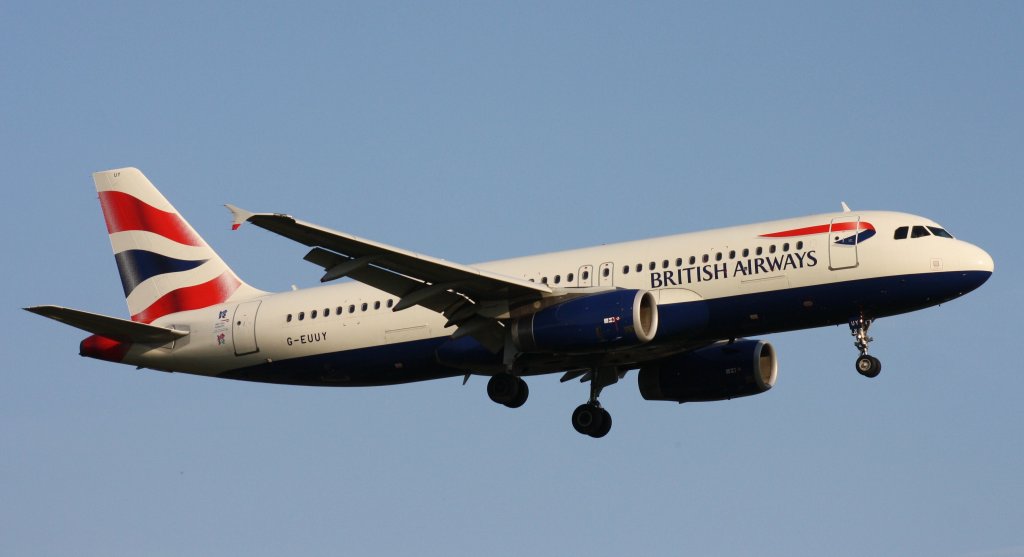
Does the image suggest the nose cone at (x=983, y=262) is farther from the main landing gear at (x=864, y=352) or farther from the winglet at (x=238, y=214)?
the winglet at (x=238, y=214)

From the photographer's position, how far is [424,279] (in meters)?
38.0

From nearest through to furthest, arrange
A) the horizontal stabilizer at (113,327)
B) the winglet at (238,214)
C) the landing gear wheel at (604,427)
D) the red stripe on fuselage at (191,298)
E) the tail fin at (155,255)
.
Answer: the winglet at (238,214) → the horizontal stabilizer at (113,327) → the landing gear wheel at (604,427) → the red stripe on fuselage at (191,298) → the tail fin at (155,255)

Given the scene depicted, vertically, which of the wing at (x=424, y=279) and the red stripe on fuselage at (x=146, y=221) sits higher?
the red stripe on fuselage at (x=146, y=221)

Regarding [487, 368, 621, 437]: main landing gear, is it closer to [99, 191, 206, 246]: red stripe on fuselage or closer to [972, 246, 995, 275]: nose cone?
[972, 246, 995, 275]: nose cone

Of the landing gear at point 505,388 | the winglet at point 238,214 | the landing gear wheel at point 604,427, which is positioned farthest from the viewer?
the landing gear wheel at point 604,427

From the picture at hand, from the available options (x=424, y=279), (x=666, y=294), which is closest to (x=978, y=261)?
(x=666, y=294)

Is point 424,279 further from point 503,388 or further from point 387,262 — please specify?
point 503,388

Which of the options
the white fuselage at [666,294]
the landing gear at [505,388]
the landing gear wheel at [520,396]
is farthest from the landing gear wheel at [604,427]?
the landing gear at [505,388]

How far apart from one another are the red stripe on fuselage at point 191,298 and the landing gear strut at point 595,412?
10554 millimetres

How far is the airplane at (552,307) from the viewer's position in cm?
3741

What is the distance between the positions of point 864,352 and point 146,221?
21292mm

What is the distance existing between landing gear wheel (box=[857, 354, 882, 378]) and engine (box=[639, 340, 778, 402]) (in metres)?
5.09

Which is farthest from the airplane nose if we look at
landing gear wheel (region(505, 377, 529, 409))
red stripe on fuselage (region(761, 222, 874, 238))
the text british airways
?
landing gear wheel (region(505, 377, 529, 409))

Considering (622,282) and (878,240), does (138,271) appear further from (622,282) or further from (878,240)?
(878,240)
